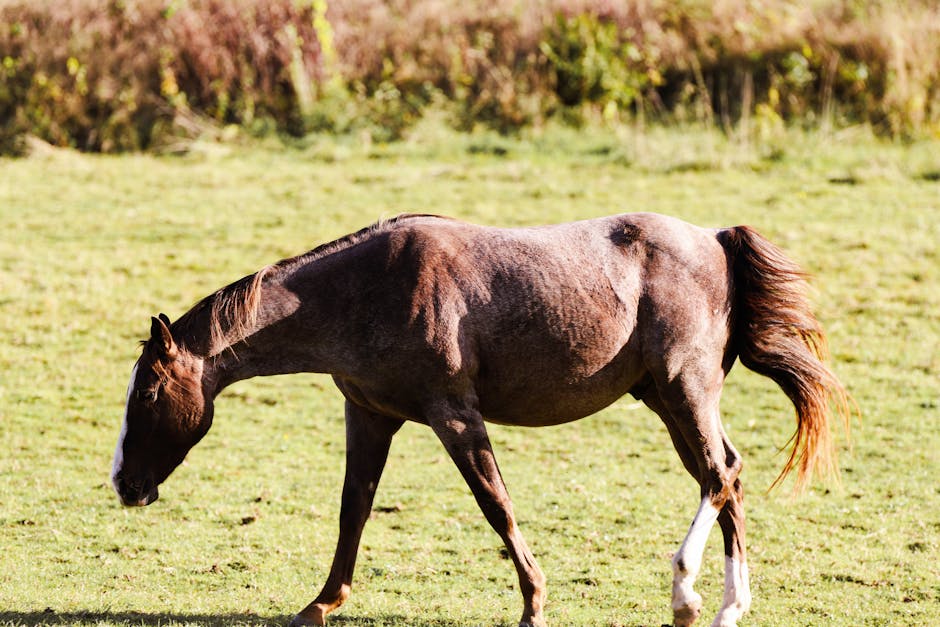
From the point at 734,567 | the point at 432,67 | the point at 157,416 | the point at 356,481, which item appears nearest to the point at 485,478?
the point at 356,481

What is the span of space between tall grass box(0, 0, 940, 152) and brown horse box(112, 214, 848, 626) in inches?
490

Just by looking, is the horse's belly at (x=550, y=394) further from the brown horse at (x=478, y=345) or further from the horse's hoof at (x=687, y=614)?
the horse's hoof at (x=687, y=614)

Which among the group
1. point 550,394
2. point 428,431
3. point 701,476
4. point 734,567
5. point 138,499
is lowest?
point 428,431

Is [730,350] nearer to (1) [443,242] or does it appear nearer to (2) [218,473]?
(1) [443,242]

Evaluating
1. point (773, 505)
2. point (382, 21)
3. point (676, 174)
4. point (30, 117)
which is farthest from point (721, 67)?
point (773, 505)

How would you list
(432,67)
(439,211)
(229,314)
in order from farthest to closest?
(432,67) < (439,211) < (229,314)

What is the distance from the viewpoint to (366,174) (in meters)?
16.4

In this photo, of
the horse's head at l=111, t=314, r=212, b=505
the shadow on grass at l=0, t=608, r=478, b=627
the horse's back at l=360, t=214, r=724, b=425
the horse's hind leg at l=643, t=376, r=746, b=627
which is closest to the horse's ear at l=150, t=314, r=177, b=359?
the horse's head at l=111, t=314, r=212, b=505

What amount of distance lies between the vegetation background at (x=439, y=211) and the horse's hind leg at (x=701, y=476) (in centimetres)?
61

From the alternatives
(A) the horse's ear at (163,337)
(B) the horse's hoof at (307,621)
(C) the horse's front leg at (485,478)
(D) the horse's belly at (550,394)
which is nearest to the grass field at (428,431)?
(B) the horse's hoof at (307,621)

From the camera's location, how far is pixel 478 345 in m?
5.48

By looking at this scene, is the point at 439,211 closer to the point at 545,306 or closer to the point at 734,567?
the point at 545,306

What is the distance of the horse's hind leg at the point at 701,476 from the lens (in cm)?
541

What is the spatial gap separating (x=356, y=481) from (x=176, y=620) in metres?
1.07
